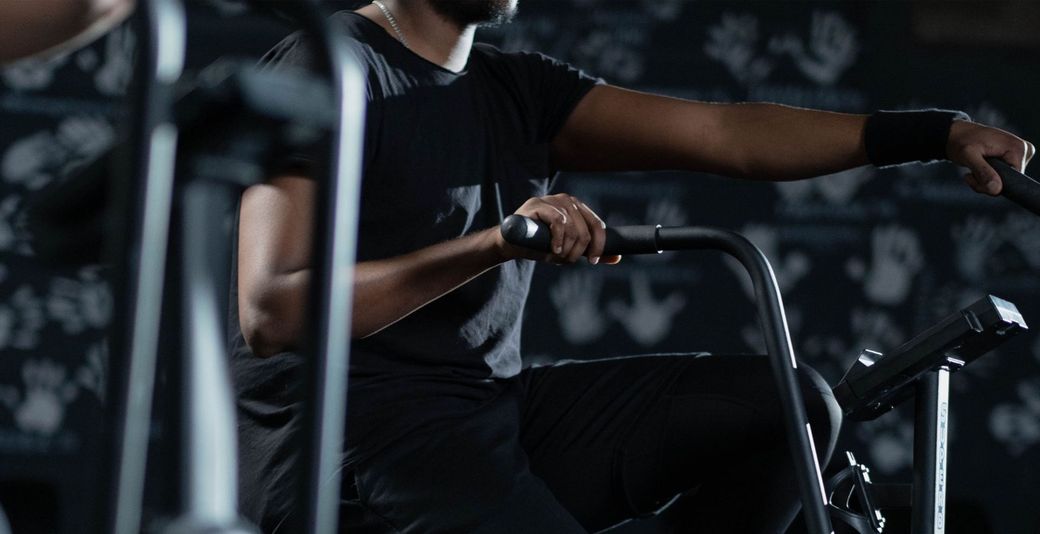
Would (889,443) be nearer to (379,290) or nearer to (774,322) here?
(774,322)

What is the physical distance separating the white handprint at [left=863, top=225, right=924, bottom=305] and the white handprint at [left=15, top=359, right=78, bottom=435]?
6.18 ft

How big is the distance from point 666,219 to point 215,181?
2.26m

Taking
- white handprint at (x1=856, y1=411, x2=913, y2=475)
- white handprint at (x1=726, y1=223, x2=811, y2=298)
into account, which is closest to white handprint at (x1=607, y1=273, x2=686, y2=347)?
white handprint at (x1=726, y1=223, x2=811, y2=298)

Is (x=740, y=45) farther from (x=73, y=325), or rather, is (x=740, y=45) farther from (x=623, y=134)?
(x=73, y=325)

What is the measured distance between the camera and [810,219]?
9.48 ft

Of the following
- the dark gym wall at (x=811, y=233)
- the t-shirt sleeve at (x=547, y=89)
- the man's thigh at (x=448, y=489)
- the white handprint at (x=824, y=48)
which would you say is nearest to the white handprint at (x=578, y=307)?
the dark gym wall at (x=811, y=233)

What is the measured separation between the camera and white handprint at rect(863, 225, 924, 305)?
9.42 ft

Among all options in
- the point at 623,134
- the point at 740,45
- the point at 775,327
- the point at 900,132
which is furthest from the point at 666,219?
the point at 775,327

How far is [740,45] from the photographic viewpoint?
2898 millimetres

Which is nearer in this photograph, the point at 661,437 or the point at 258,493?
the point at 258,493

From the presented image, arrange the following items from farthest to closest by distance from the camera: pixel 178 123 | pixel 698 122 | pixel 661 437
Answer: pixel 698 122 → pixel 661 437 → pixel 178 123

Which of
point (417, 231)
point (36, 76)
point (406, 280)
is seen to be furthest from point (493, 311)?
point (36, 76)

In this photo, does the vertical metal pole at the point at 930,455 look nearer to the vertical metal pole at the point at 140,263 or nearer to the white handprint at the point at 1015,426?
the vertical metal pole at the point at 140,263

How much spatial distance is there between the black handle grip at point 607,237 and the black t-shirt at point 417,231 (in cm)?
21
